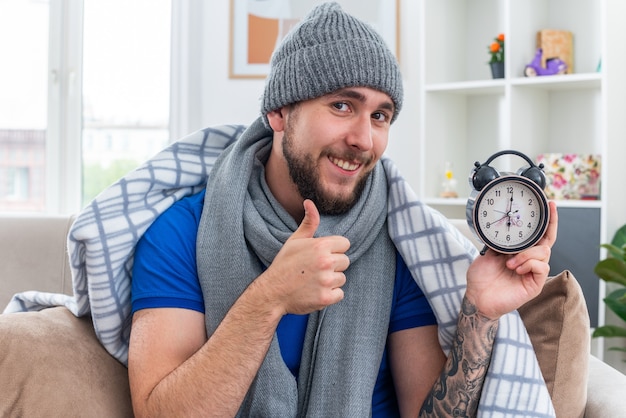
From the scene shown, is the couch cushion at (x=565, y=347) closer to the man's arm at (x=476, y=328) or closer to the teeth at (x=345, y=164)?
the man's arm at (x=476, y=328)

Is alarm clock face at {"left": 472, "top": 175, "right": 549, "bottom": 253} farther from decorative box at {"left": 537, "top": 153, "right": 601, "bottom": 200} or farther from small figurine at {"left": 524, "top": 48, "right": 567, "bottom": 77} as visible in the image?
small figurine at {"left": 524, "top": 48, "right": 567, "bottom": 77}

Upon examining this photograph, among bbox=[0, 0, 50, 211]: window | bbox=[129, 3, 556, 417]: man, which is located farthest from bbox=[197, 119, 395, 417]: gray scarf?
bbox=[0, 0, 50, 211]: window

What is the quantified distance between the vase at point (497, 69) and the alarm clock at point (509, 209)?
2010mm

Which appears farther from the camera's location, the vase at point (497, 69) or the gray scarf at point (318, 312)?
the vase at point (497, 69)

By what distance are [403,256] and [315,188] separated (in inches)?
8.8

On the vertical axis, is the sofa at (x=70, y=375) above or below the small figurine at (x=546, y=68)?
below

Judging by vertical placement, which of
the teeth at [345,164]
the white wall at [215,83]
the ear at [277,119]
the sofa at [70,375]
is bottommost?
the sofa at [70,375]

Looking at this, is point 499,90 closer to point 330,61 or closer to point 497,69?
point 497,69

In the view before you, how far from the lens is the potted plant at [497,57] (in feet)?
10.3

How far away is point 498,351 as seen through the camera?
4.46 ft

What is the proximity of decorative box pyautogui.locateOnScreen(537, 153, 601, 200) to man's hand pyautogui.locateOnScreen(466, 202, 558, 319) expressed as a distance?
5.71 feet

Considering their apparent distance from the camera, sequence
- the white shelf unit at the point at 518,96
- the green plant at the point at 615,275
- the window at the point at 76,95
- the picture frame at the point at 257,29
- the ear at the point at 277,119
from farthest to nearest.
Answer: the window at the point at 76,95
the picture frame at the point at 257,29
the white shelf unit at the point at 518,96
the green plant at the point at 615,275
the ear at the point at 277,119

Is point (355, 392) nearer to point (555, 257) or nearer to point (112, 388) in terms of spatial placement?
point (112, 388)

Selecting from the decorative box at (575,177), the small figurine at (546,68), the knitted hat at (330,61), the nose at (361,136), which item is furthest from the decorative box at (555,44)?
the nose at (361,136)
